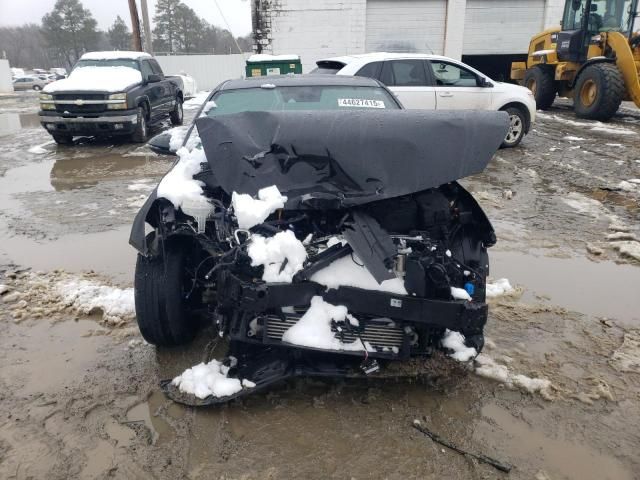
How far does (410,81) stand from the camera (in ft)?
29.5

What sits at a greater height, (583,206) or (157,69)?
(157,69)

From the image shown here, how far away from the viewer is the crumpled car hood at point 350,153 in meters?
2.85

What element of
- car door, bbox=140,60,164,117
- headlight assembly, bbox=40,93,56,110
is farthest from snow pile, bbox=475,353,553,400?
car door, bbox=140,60,164,117

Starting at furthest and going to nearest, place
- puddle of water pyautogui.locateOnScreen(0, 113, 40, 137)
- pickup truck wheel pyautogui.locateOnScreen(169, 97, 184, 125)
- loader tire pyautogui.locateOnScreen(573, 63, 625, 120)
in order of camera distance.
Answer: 1. puddle of water pyautogui.locateOnScreen(0, 113, 40, 137)
2. pickup truck wheel pyautogui.locateOnScreen(169, 97, 184, 125)
3. loader tire pyautogui.locateOnScreen(573, 63, 625, 120)

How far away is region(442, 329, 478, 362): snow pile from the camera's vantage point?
2893 millimetres

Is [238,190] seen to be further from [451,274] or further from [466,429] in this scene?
[466,429]

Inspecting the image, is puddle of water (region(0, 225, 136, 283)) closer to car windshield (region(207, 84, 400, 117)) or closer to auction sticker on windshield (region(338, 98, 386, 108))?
car windshield (region(207, 84, 400, 117))

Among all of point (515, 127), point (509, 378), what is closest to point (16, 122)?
point (515, 127)

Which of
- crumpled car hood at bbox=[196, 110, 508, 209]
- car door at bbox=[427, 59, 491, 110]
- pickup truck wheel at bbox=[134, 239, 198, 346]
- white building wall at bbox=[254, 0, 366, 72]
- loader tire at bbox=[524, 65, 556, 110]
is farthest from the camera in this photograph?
white building wall at bbox=[254, 0, 366, 72]

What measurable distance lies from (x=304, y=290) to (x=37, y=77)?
5338 cm

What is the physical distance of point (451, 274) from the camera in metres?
2.69

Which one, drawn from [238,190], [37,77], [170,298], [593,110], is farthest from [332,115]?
[37,77]

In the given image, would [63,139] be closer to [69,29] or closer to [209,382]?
[209,382]

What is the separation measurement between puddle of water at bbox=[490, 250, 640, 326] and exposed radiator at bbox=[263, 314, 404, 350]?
192 centimetres
